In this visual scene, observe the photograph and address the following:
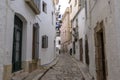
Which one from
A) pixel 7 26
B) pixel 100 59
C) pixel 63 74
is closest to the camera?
pixel 7 26

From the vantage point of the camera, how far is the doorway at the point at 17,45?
30.4ft

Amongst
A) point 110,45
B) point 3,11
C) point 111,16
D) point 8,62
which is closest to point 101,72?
point 110,45

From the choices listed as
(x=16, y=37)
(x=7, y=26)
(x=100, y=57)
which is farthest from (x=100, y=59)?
(x=16, y=37)

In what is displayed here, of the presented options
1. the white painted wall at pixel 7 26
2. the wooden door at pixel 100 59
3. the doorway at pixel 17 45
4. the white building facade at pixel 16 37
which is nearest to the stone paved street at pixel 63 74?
the white building facade at pixel 16 37

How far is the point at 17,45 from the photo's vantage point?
9.88 metres

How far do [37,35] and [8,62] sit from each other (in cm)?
667

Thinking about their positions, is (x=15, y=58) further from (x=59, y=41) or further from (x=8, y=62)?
(x=59, y=41)

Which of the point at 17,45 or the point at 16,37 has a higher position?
the point at 16,37

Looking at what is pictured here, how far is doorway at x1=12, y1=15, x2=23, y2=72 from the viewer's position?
9.27 metres

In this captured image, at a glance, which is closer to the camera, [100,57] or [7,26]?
[7,26]

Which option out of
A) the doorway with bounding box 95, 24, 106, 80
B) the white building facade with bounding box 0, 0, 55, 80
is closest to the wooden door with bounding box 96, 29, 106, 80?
the doorway with bounding box 95, 24, 106, 80

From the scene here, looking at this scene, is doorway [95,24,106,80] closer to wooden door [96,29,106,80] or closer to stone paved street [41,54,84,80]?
wooden door [96,29,106,80]

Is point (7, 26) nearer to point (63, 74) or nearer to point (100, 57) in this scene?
point (100, 57)

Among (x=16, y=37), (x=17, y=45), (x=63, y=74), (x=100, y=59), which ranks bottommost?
(x=63, y=74)
